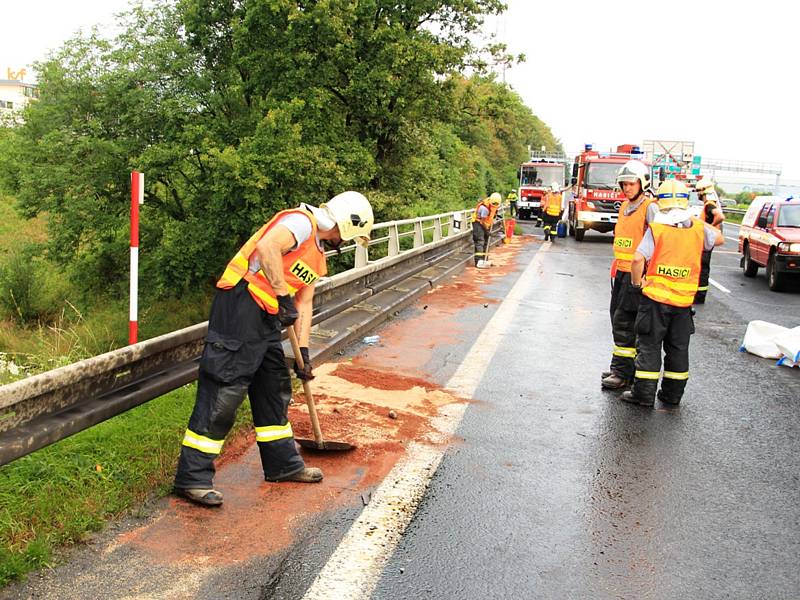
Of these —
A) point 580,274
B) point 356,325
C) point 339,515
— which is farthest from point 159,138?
point 339,515

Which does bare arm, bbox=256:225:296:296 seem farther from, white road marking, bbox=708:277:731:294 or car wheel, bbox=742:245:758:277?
car wheel, bbox=742:245:758:277

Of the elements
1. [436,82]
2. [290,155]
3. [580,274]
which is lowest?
[580,274]

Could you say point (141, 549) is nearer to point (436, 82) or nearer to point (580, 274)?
point (580, 274)

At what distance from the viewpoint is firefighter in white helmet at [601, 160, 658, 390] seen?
6.92 meters

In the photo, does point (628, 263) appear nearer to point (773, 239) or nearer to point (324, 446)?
point (324, 446)

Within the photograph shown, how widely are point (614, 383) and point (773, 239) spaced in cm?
1044

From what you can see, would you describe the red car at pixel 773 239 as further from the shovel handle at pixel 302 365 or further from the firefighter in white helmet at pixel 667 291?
the shovel handle at pixel 302 365

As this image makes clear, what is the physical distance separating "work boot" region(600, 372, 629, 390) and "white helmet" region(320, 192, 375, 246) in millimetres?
3303

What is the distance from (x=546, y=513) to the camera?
4.10 metres

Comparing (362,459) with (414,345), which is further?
(414,345)

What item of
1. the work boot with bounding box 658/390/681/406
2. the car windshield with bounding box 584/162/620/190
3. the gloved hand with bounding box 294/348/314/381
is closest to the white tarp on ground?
the work boot with bounding box 658/390/681/406

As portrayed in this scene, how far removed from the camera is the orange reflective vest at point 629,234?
698cm

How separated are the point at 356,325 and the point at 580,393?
2.71 m

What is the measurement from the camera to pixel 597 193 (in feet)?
86.4
